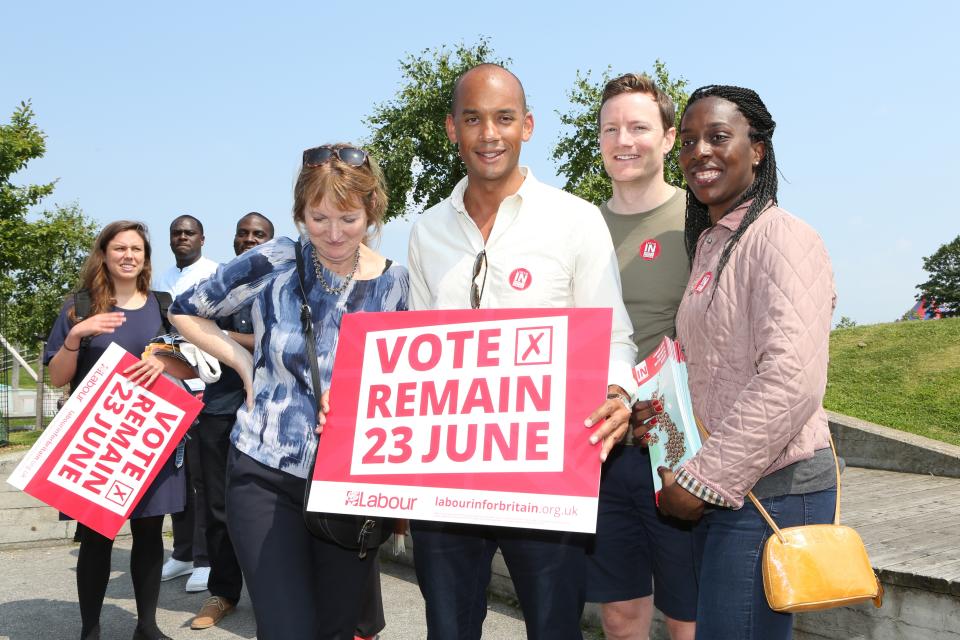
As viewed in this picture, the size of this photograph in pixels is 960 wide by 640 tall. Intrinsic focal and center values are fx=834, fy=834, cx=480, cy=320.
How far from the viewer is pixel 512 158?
9.49ft

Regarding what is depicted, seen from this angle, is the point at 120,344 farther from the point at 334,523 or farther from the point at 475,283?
the point at 475,283

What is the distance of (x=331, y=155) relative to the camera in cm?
298

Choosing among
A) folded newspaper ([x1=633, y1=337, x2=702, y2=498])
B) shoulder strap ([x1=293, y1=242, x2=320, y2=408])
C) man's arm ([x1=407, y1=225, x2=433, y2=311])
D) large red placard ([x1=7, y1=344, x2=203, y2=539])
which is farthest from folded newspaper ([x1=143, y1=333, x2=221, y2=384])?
folded newspaper ([x1=633, y1=337, x2=702, y2=498])

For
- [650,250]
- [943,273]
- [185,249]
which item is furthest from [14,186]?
[943,273]

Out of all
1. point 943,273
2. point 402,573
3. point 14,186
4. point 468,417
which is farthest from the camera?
point 943,273

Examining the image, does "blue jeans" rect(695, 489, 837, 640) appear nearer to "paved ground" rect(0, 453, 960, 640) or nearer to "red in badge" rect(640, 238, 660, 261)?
"red in badge" rect(640, 238, 660, 261)

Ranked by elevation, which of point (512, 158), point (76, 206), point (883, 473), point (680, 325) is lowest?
point (883, 473)

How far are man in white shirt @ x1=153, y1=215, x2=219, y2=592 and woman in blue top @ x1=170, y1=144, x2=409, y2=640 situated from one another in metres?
3.68

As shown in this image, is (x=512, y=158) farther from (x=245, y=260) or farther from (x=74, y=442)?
(x=74, y=442)

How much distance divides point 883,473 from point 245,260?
730 cm

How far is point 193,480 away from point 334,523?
161 inches

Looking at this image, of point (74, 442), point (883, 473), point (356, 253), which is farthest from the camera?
point (883, 473)

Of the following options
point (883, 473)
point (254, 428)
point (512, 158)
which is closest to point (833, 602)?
point (512, 158)

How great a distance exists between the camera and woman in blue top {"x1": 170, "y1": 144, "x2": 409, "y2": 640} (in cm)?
281
